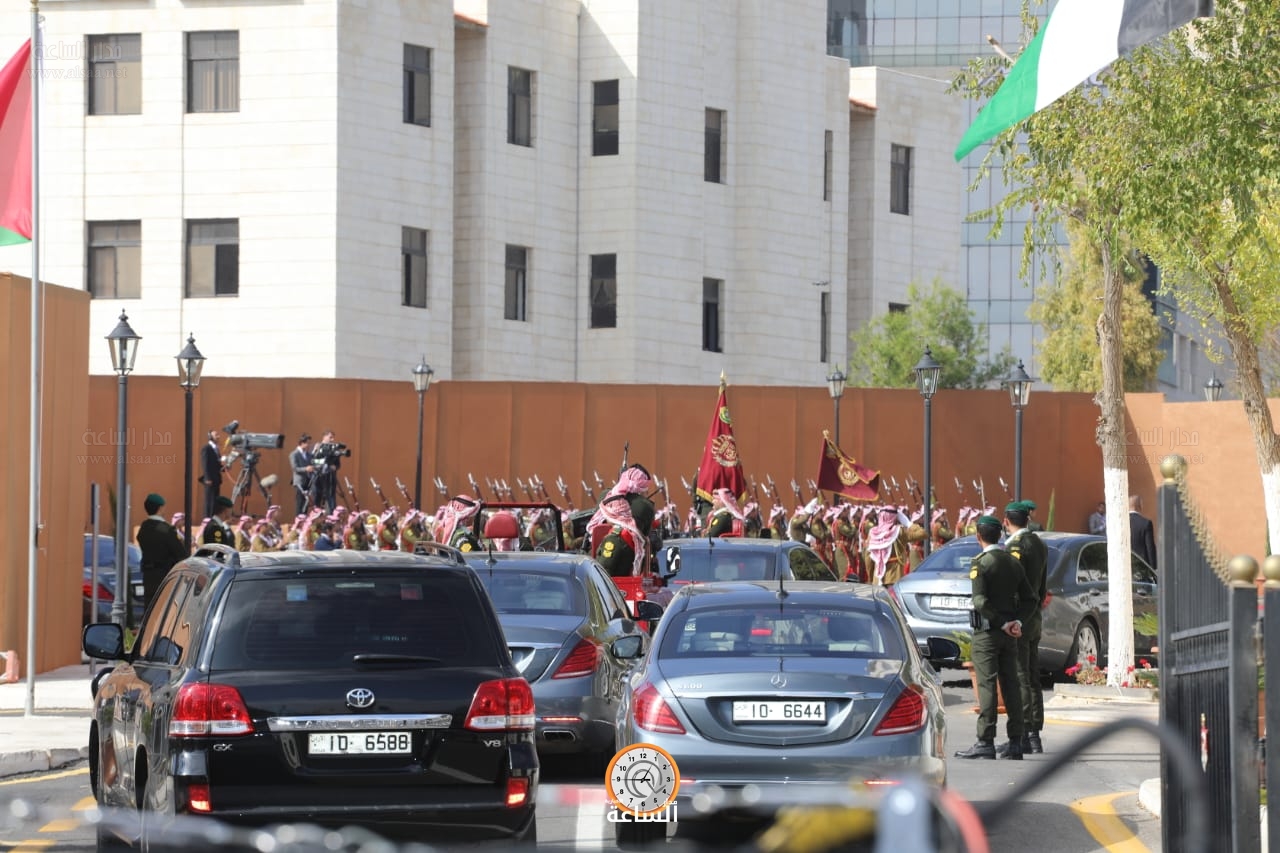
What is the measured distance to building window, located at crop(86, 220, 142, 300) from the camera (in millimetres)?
45906

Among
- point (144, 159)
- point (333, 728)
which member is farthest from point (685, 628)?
point (144, 159)

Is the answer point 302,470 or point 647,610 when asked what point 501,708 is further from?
point 302,470

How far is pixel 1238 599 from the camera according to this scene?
7.26 meters

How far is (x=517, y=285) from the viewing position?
49750 mm

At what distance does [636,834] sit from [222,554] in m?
2.60

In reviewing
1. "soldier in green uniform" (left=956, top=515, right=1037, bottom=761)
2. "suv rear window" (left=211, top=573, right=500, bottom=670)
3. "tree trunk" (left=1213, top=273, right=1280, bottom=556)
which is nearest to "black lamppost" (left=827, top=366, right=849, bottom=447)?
"tree trunk" (left=1213, top=273, right=1280, bottom=556)

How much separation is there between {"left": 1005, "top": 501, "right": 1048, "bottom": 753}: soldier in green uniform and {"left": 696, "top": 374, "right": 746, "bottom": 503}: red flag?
16.2 metres

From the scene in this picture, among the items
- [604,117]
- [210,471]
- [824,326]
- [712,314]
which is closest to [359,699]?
[210,471]

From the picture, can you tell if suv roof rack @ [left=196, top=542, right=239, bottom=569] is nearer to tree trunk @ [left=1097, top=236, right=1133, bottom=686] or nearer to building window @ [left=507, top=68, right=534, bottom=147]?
tree trunk @ [left=1097, top=236, right=1133, bottom=686]

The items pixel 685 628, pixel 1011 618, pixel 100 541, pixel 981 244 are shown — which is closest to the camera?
pixel 685 628

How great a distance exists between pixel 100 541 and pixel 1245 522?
70.7 ft

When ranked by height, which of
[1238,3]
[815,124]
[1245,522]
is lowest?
[1245,522]

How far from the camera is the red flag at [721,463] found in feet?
107

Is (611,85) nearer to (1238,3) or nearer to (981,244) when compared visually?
(1238,3)
